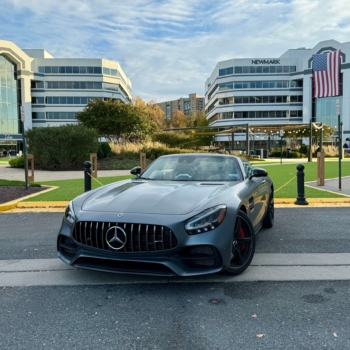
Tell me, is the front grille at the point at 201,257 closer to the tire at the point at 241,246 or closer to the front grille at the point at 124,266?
the front grille at the point at 124,266

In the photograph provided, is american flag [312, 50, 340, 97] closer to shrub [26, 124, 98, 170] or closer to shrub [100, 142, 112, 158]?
shrub [26, 124, 98, 170]

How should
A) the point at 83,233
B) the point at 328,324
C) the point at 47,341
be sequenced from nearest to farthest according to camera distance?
the point at 47,341, the point at 328,324, the point at 83,233

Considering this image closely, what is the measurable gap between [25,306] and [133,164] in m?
22.5

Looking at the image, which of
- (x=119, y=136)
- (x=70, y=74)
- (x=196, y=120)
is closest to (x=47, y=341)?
(x=119, y=136)

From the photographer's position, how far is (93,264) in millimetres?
3715

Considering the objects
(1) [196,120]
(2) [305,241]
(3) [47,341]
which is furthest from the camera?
(1) [196,120]

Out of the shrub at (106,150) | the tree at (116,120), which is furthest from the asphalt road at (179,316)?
the tree at (116,120)

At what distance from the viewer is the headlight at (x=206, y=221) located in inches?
140

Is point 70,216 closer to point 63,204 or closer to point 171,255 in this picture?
point 171,255

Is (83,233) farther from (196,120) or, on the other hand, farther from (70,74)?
(196,120)

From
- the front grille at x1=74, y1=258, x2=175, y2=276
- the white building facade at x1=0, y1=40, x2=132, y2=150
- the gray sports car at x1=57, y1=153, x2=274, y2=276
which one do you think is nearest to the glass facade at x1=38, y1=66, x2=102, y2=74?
the white building facade at x1=0, y1=40, x2=132, y2=150

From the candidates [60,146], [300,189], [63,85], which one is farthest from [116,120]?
[63,85]

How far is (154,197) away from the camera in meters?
4.07

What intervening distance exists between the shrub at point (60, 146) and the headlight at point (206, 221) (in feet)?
67.3
